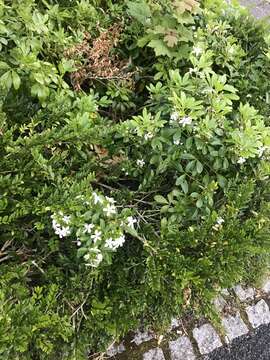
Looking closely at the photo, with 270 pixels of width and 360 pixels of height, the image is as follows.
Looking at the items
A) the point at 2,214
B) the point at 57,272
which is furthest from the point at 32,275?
the point at 2,214

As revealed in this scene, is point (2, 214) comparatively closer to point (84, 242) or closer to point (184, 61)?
point (84, 242)

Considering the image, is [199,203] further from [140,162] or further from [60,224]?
[60,224]

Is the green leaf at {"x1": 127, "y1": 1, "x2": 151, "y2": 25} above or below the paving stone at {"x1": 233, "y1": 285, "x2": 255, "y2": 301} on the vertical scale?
above

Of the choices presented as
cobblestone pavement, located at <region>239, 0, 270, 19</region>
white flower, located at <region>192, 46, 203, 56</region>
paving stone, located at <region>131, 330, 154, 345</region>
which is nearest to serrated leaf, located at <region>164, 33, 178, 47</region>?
white flower, located at <region>192, 46, 203, 56</region>

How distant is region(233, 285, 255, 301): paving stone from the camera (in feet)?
8.59

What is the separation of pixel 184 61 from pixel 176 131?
590 mm

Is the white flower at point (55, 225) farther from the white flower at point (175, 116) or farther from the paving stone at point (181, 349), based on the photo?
the paving stone at point (181, 349)

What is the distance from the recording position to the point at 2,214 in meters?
1.98

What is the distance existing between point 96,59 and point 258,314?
165cm

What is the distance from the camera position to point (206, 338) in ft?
7.97

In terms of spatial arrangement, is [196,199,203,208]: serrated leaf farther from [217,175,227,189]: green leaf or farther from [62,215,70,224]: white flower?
[62,215,70,224]: white flower

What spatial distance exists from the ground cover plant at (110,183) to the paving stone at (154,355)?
0.14 metres

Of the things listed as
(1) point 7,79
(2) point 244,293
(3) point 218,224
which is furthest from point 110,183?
(2) point 244,293

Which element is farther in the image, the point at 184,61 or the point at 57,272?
the point at 184,61
